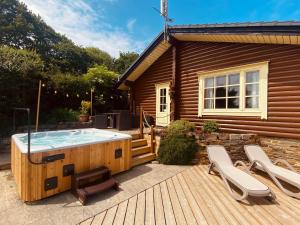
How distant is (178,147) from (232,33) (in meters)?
3.75

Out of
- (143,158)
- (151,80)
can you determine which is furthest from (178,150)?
(151,80)

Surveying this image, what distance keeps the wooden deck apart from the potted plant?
657 cm

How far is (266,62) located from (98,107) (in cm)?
880

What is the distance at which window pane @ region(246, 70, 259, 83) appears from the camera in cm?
567

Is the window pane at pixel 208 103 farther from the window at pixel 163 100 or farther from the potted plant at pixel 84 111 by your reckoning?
the potted plant at pixel 84 111

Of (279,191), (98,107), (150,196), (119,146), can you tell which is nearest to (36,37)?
(98,107)

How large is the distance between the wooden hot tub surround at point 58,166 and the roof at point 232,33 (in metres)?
4.62

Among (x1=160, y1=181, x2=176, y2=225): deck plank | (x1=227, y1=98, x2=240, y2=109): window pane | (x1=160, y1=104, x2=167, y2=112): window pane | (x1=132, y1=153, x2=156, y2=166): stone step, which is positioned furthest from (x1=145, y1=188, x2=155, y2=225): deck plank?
(x1=160, y1=104, x2=167, y2=112): window pane

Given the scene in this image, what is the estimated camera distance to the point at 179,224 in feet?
8.66

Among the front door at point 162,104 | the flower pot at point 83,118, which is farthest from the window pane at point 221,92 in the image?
the flower pot at point 83,118

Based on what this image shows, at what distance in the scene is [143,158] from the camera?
5488 mm

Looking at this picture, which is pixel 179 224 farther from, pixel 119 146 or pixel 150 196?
pixel 119 146

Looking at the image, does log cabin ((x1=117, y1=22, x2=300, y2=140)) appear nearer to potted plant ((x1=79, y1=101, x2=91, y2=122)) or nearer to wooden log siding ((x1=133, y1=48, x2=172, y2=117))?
wooden log siding ((x1=133, y1=48, x2=172, y2=117))

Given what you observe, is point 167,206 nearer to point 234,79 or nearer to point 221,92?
point 221,92
